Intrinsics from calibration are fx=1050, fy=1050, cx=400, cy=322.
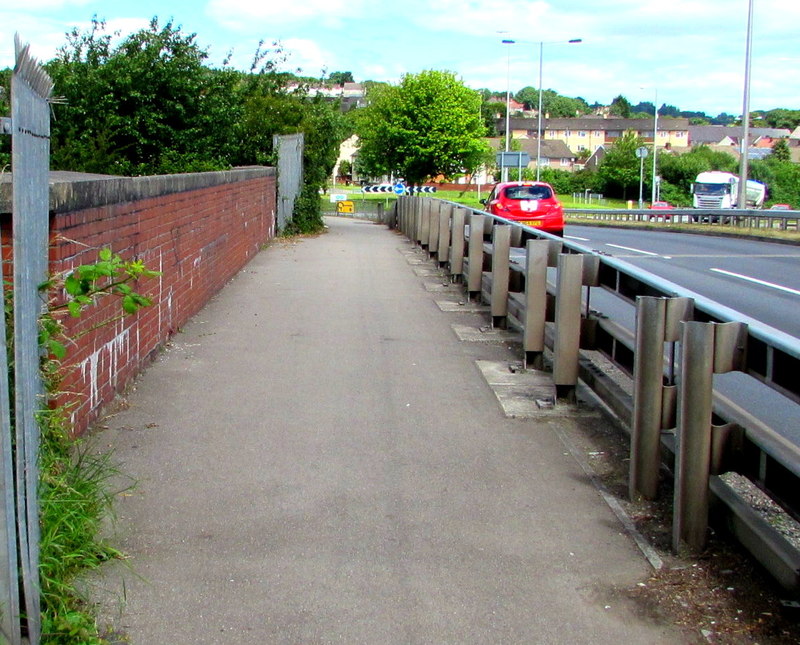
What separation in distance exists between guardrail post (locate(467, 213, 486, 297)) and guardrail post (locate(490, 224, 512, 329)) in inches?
73.9

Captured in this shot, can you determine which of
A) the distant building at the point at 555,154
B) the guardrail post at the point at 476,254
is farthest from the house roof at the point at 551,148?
the guardrail post at the point at 476,254

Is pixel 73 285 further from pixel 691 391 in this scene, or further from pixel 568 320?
pixel 568 320

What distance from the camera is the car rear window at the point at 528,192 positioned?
27375 mm

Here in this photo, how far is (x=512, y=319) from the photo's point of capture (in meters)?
10.7

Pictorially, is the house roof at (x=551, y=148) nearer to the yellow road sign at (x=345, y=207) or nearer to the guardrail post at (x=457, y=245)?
the yellow road sign at (x=345, y=207)

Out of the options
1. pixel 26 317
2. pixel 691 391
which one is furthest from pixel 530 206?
pixel 26 317

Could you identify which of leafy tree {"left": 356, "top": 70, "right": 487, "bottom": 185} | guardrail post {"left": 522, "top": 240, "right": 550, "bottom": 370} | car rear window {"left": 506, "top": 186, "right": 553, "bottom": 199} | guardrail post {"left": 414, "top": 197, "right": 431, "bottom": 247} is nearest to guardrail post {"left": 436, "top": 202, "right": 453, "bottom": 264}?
guardrail post {"left": 414, "top": 197, "right": 431, "bottom": 247}

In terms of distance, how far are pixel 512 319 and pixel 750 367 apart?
6.51m

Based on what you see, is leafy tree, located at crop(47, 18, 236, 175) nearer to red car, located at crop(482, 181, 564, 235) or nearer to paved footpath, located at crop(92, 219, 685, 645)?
red car, located at crop(482, 181, 564, 235)

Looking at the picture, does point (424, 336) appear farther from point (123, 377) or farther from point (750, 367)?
point (750, 367)

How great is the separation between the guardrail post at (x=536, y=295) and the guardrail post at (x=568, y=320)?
1.02m

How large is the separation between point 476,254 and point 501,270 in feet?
7.15

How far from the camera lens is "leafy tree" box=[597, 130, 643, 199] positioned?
97.9 m

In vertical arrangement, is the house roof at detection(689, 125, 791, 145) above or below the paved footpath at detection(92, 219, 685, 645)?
above
